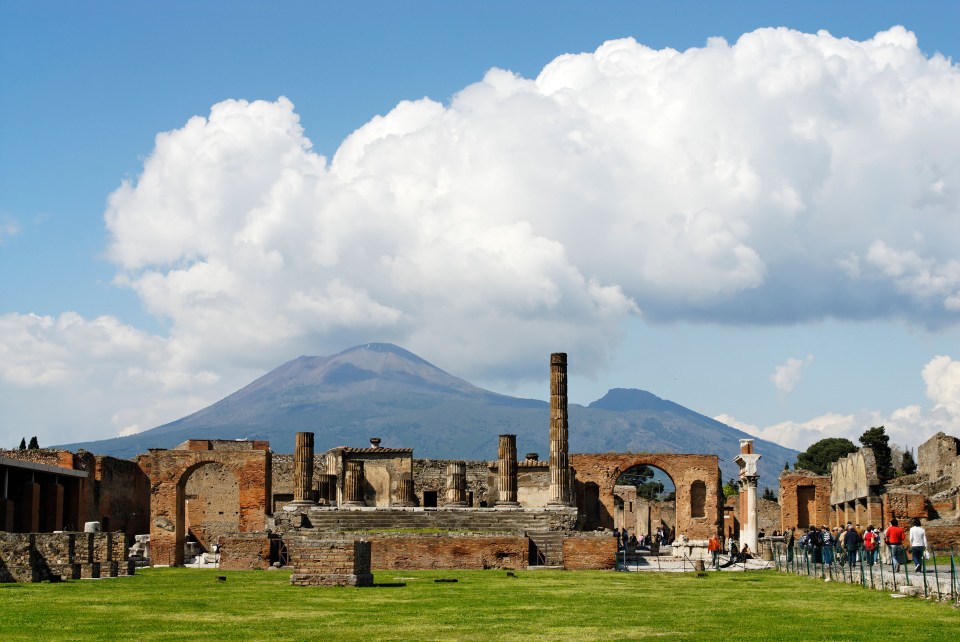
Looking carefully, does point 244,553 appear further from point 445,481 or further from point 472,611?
point 445,481

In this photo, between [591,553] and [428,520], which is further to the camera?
[428,520]

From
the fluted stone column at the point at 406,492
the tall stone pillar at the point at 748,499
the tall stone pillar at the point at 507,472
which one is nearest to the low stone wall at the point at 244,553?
the tall stone pillar at the point at 507,472

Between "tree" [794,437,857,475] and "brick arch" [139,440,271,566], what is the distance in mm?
84372

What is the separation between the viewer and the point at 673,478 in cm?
6481

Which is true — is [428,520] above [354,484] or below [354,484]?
below

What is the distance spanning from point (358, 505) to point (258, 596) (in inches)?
1024

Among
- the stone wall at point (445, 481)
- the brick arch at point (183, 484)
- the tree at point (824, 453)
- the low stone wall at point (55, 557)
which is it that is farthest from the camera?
the tree at point (824, 453)

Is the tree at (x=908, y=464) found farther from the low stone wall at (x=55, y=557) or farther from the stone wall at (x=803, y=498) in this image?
the low stone wall at (x=55, y=557)

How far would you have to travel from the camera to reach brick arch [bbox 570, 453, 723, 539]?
212 feet

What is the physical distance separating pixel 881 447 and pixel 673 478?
43.0 metres

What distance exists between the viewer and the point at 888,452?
100250mm

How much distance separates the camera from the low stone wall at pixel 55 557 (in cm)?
2753

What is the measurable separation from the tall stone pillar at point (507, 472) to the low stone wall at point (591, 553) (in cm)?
1242

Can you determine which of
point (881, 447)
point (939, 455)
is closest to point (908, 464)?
point (881, 447)
